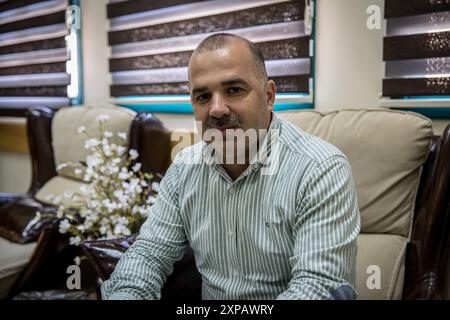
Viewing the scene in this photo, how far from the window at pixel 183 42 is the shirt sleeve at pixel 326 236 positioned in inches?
35.1

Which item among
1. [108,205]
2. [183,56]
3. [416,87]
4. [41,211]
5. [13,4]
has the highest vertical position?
[13,4]

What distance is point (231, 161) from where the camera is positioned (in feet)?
3.43

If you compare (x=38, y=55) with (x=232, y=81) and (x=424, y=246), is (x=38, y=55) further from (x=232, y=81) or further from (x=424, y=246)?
(x=424, y=246)

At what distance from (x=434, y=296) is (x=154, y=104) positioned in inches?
66.4

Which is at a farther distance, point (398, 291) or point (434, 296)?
point (398, 291)

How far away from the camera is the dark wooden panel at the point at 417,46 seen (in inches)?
55.4

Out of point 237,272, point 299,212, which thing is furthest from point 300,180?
point 237,272

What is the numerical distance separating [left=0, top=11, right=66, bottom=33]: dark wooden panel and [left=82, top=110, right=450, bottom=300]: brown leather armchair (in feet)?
6.64

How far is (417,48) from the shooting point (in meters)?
1.47

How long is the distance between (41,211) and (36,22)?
1.59m

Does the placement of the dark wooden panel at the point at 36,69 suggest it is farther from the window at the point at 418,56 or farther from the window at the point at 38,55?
the window at the point at 418,56

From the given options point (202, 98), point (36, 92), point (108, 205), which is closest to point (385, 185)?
point (202, 98)

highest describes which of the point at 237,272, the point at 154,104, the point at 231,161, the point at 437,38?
the point at 437,38
